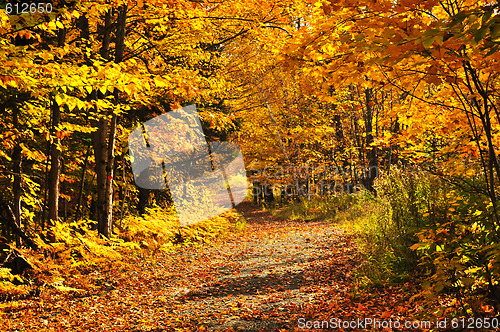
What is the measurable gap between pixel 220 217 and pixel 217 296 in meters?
7.96

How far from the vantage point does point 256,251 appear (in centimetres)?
942

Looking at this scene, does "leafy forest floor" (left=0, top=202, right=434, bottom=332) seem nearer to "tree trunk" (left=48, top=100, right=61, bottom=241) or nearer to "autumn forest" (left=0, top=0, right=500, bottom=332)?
"autumn forest" (left=0, top=0, right=500, bottom=332)

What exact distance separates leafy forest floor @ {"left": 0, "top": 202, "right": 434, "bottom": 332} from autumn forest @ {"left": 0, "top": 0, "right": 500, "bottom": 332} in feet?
0.14

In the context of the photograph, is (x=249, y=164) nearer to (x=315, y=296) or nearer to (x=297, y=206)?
(x=297, y=206)

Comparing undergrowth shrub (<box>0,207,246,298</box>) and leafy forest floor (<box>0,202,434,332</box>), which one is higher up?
undergrowth shrub (<box>0,207,246,298</box>)

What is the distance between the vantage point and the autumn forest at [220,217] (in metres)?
3.07

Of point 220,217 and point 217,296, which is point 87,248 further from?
point 220,217

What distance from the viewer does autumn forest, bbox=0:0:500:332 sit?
3066 mm

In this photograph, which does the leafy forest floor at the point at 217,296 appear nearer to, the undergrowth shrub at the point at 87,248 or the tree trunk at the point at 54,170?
the undergrowth shrub at the point at 87,248

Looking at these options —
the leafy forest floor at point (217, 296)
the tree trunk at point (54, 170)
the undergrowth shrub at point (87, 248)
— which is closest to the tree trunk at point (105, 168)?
the undergrowth shrub at point (87, 248)

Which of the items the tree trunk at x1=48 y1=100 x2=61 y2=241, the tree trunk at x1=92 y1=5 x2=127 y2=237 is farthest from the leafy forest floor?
the tree trunk at x1=48 y1=100 x2=61 y2=241

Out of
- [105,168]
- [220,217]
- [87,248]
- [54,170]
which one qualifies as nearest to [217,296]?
[87,248]

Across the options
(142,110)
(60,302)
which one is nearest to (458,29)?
(60,302)

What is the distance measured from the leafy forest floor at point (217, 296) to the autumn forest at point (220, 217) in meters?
0.04
